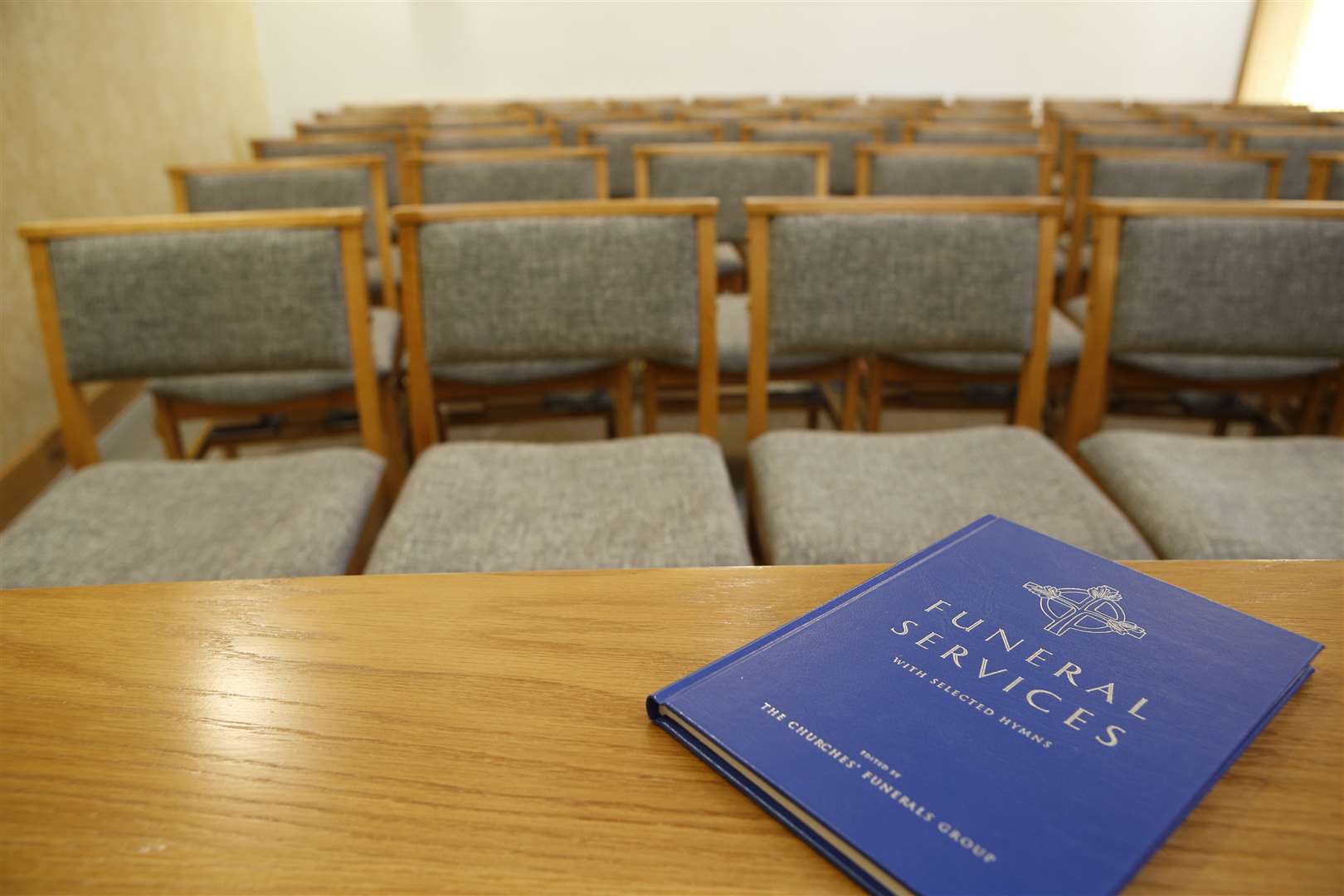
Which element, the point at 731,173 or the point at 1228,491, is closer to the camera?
the point at 1228,491

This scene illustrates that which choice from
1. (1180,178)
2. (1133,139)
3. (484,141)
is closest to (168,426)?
(484,141)

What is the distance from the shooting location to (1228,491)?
121 cm

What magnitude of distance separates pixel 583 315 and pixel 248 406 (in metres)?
0.79

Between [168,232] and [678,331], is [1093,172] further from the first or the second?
[168,232]

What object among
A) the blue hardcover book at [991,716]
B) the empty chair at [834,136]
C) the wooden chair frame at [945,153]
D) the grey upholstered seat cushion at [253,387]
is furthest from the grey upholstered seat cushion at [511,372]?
the empty chair at [834,136]

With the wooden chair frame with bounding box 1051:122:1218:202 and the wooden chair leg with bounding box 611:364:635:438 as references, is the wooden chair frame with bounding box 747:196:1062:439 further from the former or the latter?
the wooden chair frame with bounding box 1051:122:1218:202

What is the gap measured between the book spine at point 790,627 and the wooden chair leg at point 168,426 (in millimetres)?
1595

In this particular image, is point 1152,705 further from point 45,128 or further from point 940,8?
point 940,8

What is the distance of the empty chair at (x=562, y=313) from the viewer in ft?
4.29

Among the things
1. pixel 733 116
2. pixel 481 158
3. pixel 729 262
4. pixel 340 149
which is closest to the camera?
pixel 481 158

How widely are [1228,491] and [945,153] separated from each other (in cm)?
152

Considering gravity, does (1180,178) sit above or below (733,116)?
below

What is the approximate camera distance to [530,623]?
0.65m

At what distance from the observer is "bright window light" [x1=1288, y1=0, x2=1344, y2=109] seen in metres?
5.92
